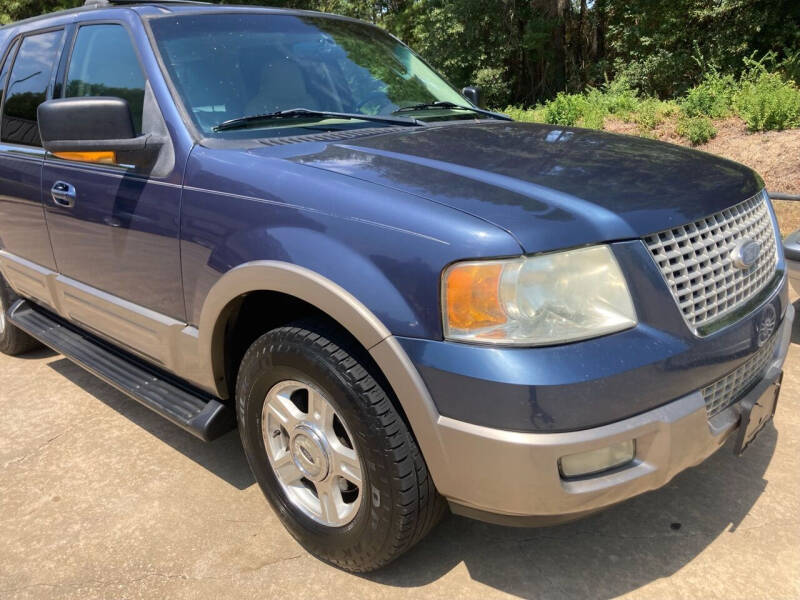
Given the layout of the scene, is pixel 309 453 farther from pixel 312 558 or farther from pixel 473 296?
pixel 473 296

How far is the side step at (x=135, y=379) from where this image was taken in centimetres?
274

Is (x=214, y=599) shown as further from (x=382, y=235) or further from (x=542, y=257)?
(x=542, y=257)

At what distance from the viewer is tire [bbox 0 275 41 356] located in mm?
4344

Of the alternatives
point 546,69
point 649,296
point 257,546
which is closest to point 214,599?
point 257,546

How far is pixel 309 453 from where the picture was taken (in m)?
2.40

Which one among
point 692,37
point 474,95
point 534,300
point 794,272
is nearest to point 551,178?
point 534,300

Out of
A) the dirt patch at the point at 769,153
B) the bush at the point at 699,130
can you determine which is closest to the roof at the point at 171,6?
the dirt patch at the point at 769,153

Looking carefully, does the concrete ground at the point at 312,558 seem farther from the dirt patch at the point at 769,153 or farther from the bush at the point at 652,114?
the bush at the point at 652,114

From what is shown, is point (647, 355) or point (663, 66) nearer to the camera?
point (647, 355)

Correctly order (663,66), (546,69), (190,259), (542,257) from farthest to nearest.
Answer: (546,69)
(663,66)
(190,259)
(542,257)

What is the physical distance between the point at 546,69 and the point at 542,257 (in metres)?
18.2

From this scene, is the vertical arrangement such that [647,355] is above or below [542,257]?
below

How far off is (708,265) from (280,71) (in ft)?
6.40

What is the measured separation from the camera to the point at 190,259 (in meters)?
2.55
